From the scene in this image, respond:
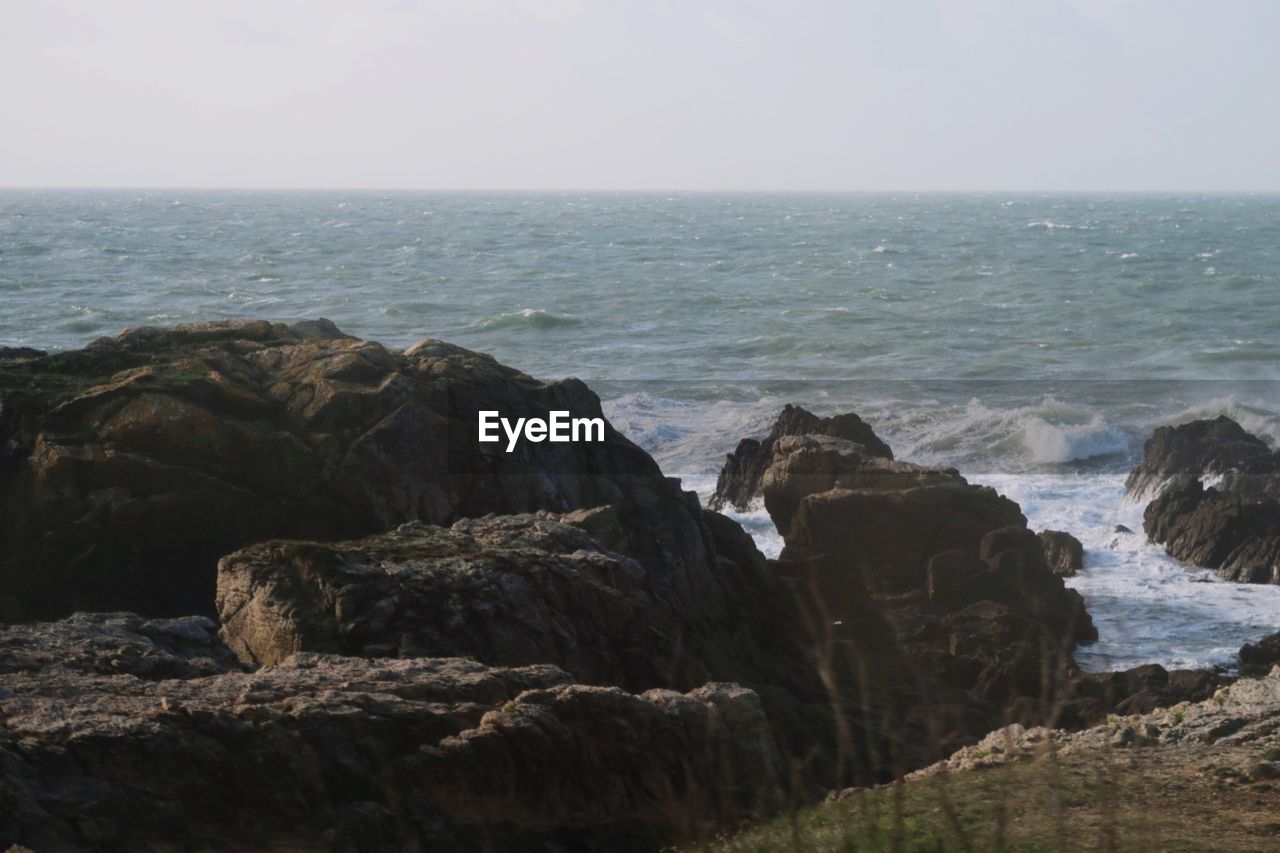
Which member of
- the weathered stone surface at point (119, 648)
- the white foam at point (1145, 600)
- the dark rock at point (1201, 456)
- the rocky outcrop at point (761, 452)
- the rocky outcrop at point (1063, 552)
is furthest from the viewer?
the dark rock at point (1201, 456)

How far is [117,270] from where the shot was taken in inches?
2633

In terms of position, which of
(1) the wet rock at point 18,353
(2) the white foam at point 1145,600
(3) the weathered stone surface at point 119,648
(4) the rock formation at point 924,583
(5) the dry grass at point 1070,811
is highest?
(1) the wet rock at point 18,353

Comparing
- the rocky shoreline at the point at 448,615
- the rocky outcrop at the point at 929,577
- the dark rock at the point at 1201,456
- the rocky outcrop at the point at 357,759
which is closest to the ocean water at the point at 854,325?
the dark rock at the point at 1201,456

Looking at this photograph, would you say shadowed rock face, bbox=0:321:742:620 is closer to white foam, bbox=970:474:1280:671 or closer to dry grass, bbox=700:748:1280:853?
dry grass, bbox=700:748:1280:853

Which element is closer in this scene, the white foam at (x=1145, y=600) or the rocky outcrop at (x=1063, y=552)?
the white foam at (x=1145, y=600)

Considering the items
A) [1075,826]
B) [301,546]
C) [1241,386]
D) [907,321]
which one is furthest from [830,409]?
[1075,826]

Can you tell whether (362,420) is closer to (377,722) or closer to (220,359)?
(220,359)

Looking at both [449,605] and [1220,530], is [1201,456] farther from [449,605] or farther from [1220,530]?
[449,605]

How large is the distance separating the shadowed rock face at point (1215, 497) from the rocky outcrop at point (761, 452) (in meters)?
4.77

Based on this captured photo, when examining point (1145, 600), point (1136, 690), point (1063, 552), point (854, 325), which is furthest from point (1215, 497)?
point (854, 325)

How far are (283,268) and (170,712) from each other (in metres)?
65.8

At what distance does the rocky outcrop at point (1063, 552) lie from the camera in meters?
20.8

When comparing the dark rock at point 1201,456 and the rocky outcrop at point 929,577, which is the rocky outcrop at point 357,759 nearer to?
the rocky outcrop at point 929,577

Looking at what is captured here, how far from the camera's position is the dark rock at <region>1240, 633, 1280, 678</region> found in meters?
15.3
